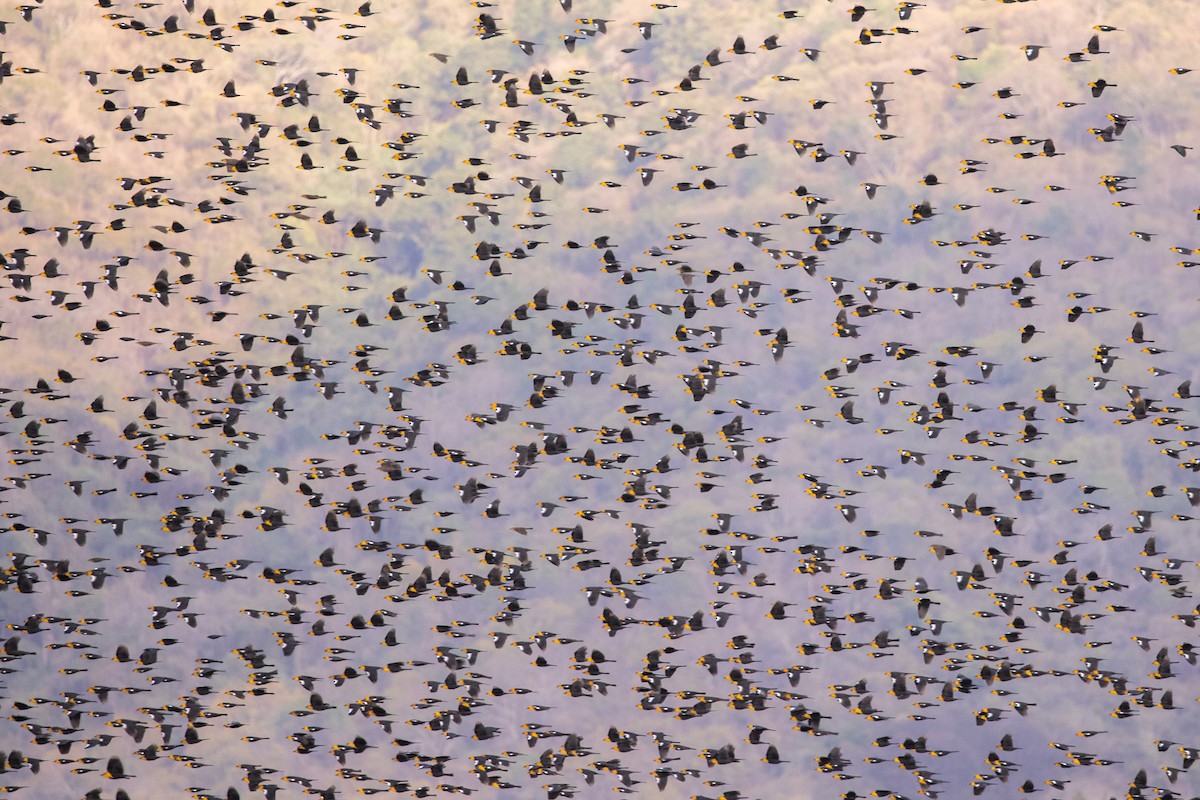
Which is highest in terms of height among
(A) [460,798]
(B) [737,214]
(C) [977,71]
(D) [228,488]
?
(C) [977,71]

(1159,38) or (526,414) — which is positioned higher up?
(1159,38)

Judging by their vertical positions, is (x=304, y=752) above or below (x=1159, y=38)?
below

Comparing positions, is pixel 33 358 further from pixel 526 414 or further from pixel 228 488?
pixel 526 414

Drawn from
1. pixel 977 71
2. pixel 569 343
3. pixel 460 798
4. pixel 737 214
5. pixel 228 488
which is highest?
pixel 977 71

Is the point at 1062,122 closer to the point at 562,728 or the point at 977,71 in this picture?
the point at 977,71

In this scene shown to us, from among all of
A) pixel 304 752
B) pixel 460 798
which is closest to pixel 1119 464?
pixel 460 798

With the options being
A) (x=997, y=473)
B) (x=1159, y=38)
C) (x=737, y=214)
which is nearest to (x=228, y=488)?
(x=737, y=214)
